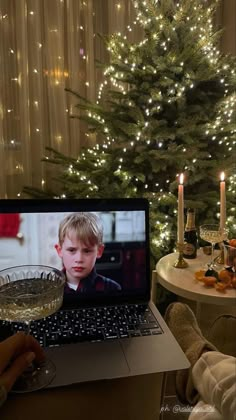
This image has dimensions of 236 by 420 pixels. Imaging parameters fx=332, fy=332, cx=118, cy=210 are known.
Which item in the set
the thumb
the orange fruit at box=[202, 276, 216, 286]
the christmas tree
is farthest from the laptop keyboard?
the christmas tree

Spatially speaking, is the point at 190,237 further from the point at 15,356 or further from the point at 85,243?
the point at 15,356

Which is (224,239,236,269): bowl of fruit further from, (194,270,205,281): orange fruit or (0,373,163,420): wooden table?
(0,373,163,420): wooden table

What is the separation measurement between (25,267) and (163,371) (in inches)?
15.8

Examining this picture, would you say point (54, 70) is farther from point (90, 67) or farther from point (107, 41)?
point (107, 41)

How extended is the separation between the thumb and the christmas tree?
3.41 feet

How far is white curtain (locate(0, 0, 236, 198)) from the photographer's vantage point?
6.41 feet

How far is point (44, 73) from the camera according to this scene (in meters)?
2.03

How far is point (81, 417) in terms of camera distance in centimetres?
56

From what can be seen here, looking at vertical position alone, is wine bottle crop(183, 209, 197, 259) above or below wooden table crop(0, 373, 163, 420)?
above

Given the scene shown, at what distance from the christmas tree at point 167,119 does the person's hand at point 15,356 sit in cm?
102

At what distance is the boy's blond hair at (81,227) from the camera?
3.06 feet

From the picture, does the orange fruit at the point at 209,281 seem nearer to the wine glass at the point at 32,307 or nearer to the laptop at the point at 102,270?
the laptop at the point at 102,270

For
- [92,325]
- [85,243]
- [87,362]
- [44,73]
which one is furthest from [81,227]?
[44,73]

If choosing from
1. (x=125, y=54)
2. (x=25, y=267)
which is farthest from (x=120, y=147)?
(x=25, y=267)
